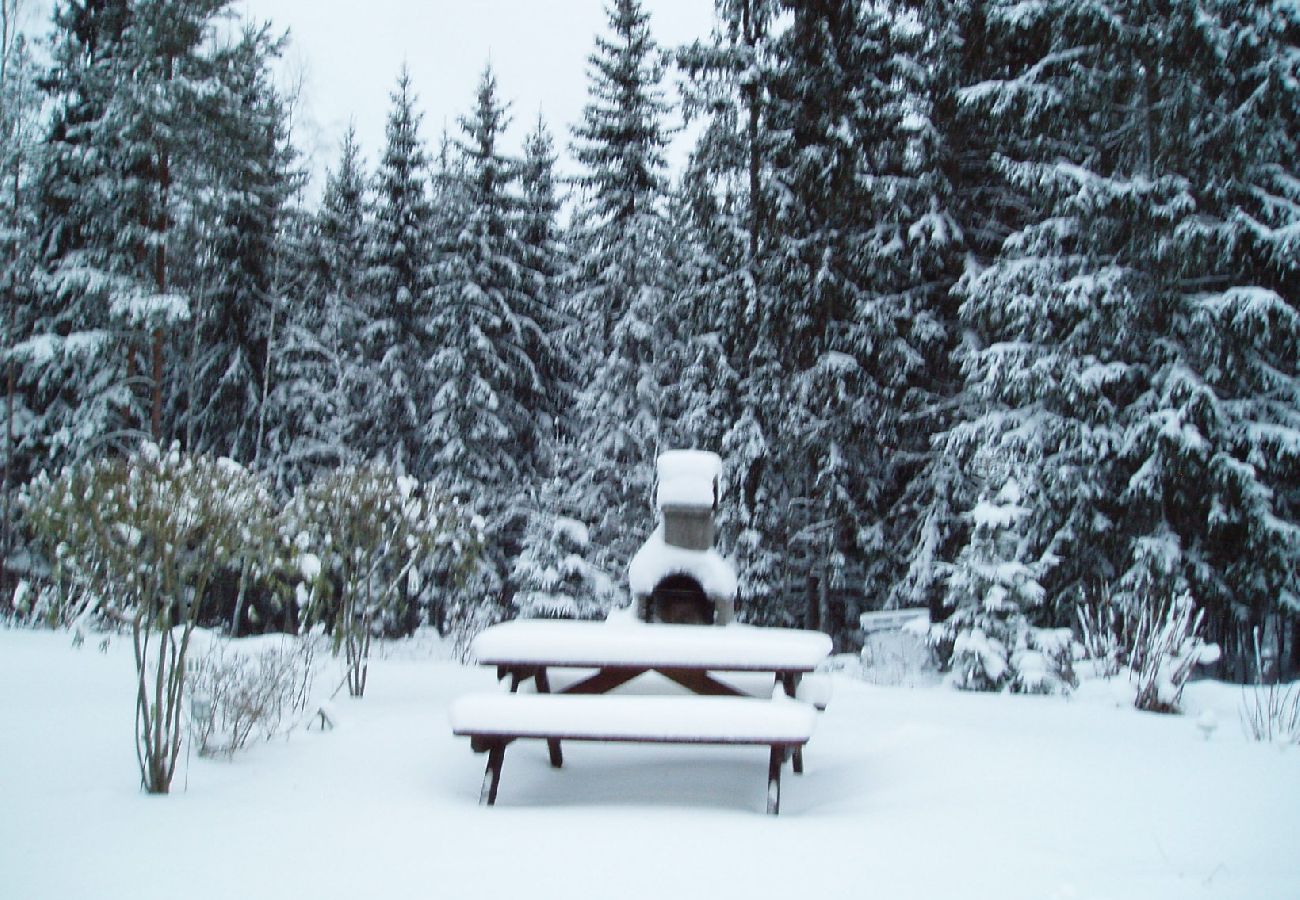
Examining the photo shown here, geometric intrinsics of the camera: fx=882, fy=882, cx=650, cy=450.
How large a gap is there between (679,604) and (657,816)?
2.18 meters

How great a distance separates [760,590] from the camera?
14.4m

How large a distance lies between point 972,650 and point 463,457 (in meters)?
11.0

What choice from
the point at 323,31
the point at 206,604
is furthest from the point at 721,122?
the point at 206,604

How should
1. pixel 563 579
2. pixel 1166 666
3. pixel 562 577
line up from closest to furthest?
pixel 1166 666 → pixel 562 577 → pixel 563 579

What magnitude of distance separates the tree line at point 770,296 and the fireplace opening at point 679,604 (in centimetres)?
244

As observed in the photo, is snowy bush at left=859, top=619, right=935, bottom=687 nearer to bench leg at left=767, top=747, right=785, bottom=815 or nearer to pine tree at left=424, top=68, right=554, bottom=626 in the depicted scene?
bench leg at left=767, top=747, right=785, bottom=815

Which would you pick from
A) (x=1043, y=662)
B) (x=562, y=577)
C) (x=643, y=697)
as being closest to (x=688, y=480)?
(x=643, y=697)

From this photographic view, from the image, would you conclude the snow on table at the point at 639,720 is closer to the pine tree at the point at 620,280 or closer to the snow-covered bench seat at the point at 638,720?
the snow-covered bench seat at the point at 638,720

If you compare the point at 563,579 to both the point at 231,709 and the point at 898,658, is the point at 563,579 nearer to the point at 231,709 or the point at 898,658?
the point at 898,658

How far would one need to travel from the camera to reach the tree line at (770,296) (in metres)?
9.73

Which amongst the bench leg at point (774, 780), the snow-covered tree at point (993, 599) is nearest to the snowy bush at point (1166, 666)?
the snow-covered tree at point (993, 599)

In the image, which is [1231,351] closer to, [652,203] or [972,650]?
[972,650]

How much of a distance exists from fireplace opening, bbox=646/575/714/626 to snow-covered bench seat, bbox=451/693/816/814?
6.33 feet

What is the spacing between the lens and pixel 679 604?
586cm
